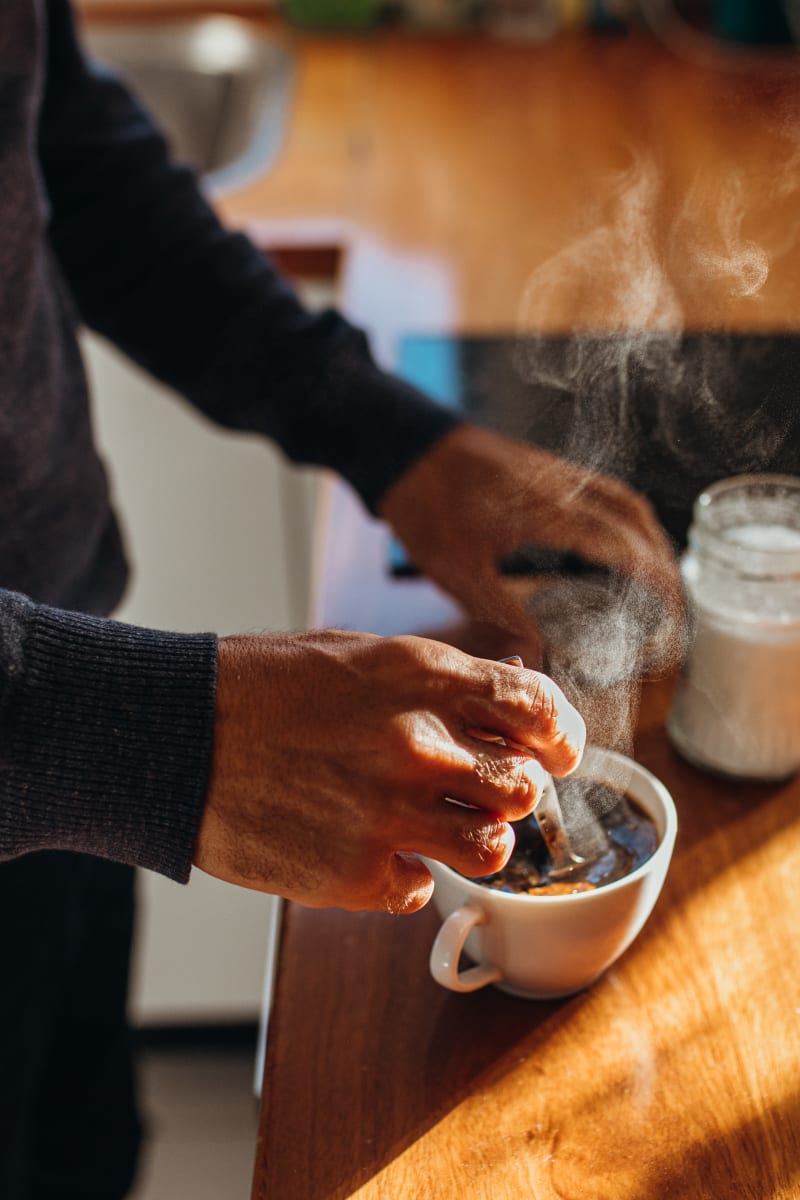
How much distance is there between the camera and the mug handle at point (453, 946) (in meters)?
0.54

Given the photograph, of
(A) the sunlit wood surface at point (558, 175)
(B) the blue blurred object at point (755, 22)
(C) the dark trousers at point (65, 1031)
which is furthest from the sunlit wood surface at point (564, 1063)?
(B) the blue blurred object at point (755, 22)

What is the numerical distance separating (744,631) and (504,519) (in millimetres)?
151

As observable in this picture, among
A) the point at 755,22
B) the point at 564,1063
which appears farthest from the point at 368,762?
the point at 755,22

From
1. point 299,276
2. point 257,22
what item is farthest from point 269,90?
point 299,276

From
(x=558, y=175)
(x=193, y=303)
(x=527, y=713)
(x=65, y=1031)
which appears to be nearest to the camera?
(x=527, y=713)

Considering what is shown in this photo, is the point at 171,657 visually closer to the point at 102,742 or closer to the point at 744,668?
the point at 102,742

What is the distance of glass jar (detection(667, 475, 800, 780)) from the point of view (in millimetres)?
653

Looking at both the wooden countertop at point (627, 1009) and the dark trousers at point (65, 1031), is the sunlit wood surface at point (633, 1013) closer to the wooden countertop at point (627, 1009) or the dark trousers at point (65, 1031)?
the wooden countertop at point (627, 1009)

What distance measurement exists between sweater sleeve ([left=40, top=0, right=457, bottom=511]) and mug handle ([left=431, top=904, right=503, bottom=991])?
0.33 meters

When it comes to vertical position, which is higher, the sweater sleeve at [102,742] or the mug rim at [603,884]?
the sweater sleeve at [102,742]

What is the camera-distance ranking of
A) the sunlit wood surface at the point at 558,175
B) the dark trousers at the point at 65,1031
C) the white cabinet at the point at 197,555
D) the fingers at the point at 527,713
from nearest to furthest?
1. the fingers at the point at 527,713
2. the sunlit wood surface at the point at 558,175
3. the dark trousers at the point at 65,1031
4. the white cabinet at the point at 197,555

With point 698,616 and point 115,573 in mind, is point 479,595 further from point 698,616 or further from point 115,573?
point 115,573

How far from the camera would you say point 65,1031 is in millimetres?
1094

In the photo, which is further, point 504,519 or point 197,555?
point 197,555
